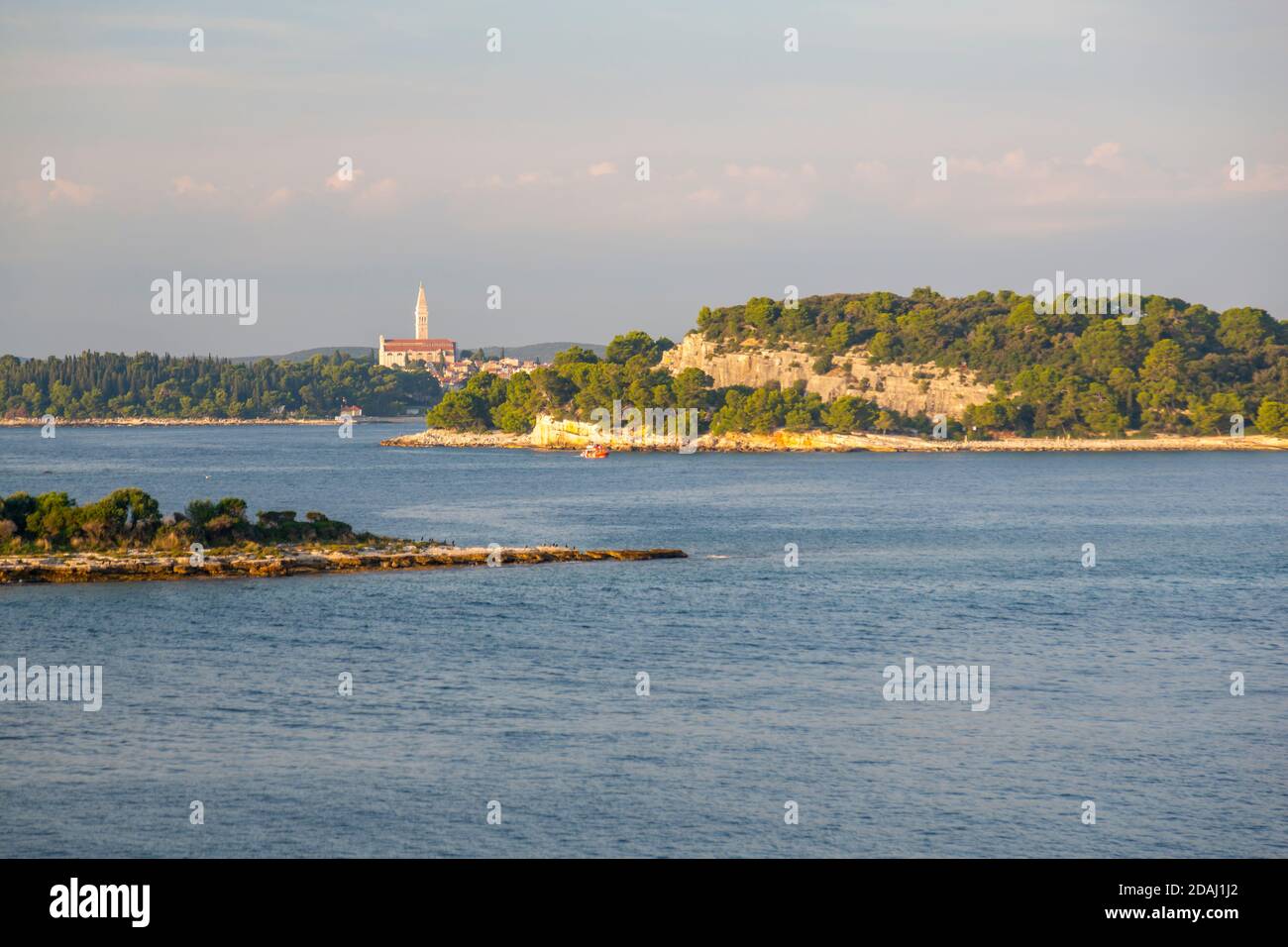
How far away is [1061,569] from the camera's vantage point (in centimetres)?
5653

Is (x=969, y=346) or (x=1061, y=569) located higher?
(x=969, y=346)

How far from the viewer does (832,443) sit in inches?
6117

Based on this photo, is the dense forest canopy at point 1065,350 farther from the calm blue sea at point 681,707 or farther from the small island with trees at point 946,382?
the calm blue sea at point 681,707

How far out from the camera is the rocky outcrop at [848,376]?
541ft

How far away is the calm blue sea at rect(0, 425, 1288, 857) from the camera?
22391mm

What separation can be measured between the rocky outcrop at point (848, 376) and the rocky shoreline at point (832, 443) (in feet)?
25.2

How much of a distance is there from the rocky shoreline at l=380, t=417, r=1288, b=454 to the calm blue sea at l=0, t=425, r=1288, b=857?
268 ft

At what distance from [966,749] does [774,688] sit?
6.47 meters

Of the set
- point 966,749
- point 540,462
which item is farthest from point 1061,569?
point 540,462

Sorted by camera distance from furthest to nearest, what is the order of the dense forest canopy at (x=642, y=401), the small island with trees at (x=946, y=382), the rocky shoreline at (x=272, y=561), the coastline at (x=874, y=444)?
the dense forest canopy at (x=642, y=401) → the small island with trees at (x=946, y=382) → the coastline at (x=874, y=444) → the rocky shoreline at (x=272, y=561)

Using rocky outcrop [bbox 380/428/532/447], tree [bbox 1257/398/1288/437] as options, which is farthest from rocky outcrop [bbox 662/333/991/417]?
tree [bbox 1257/398/1288/437]

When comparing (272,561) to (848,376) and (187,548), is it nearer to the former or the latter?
(187,548)

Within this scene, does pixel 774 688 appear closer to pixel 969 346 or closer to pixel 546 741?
pixel 546 741

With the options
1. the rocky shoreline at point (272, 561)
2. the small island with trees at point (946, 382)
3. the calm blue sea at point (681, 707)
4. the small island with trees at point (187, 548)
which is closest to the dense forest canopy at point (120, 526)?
the small island with trees at point (187, 548)
